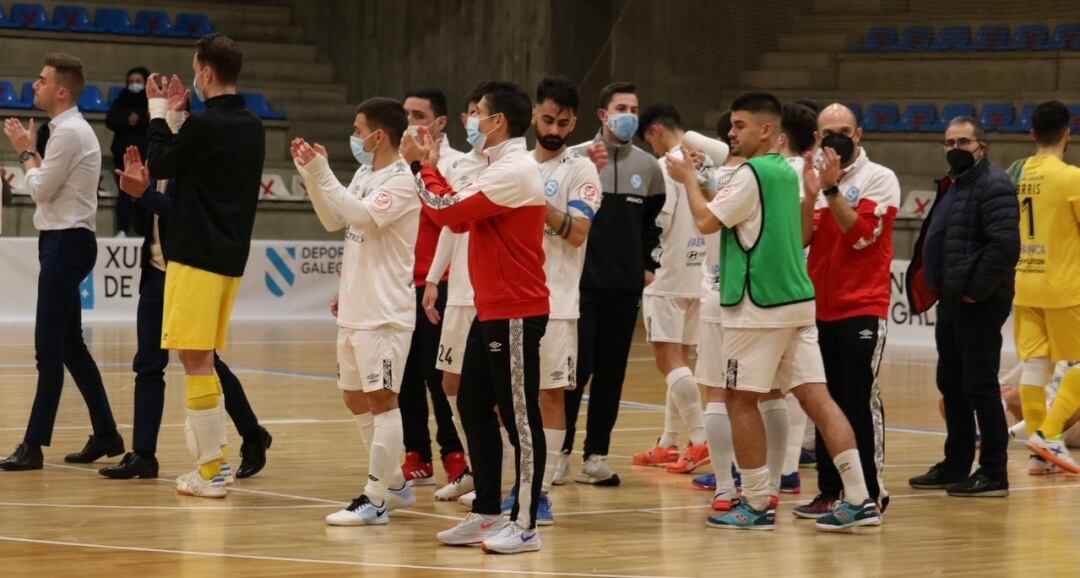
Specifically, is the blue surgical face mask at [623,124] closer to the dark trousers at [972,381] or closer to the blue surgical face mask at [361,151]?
the blue surgical face mask at [361,151]

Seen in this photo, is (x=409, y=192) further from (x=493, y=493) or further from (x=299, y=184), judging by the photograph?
(x=299, y=184)

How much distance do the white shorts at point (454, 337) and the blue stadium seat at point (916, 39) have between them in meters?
16.5

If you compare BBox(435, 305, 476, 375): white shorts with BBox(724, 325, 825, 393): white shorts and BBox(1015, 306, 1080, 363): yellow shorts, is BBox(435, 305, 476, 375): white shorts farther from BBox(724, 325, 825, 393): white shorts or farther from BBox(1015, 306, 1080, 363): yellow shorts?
BBox(1015, 306, 1080, 363): yellow shorts

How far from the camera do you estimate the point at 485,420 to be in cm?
662

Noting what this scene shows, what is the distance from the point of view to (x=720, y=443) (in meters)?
7.82

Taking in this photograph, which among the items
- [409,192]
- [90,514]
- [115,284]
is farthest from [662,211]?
[115,284]

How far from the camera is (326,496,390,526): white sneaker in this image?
7.12 m

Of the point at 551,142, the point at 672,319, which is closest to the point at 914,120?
the point at 672,319

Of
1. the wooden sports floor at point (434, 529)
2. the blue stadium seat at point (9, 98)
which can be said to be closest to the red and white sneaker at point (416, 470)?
the wooden sports floor at point (434, 529)

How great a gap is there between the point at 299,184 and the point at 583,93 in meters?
4.23

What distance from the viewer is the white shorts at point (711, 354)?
8008 mm

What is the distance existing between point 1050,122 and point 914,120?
1288 cm

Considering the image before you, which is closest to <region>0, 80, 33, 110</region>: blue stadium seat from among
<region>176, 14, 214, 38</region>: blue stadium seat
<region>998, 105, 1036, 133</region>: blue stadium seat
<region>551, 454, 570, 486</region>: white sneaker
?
<region>176, 14, 214, 38</region>: blue stadium seat

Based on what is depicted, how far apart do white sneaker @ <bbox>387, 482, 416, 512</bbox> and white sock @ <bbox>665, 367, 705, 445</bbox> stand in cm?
204
